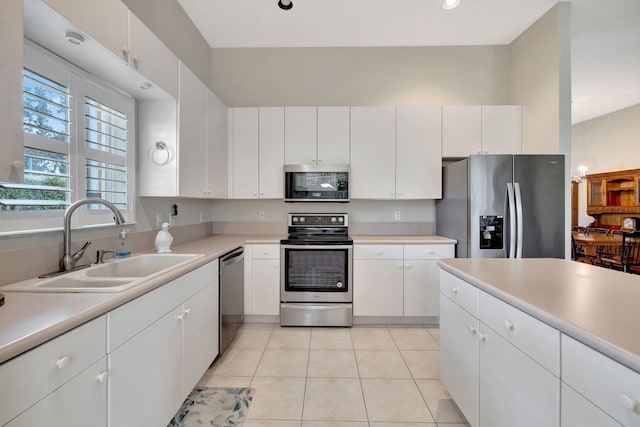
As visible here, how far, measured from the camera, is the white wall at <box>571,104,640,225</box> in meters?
5.34

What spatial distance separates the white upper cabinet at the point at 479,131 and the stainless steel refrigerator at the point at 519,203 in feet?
1.85

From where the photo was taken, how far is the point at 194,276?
1729mm

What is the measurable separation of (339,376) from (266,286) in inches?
46.0

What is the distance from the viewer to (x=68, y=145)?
5.02 feet

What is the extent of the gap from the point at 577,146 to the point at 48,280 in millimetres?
8980

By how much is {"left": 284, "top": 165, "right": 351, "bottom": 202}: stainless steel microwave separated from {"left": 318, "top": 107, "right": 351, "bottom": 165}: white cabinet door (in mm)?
123

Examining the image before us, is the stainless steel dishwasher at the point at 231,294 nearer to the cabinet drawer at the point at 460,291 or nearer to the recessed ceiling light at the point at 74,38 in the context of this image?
the recessed ceiling light at the point at 74,38

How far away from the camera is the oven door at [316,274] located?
2838 millimetres

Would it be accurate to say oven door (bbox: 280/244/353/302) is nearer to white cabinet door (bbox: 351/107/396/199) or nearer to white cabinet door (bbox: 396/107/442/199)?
white cabinet door (bbox: 351/107/396/199)

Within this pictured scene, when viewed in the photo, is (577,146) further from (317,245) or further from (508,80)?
(317,245)

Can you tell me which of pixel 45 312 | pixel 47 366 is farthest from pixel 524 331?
pixel 45 312

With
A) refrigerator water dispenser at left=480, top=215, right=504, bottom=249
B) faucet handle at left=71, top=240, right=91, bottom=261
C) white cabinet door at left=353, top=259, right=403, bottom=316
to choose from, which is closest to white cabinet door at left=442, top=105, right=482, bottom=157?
refrigerator water dispenser at left=480, top=215, right=504, bottom=249

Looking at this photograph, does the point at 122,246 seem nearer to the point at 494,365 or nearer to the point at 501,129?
the point at 494,365

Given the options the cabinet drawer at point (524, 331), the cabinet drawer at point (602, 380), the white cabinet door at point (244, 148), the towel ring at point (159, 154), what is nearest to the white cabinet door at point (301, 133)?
the white cabinet door at point (244, 148)
